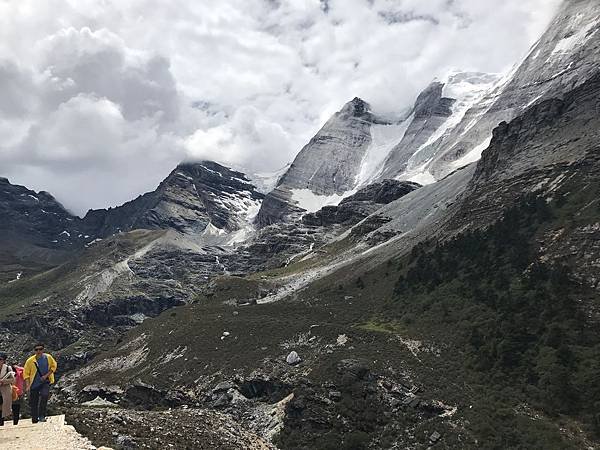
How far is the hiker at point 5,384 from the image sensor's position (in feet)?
82.9

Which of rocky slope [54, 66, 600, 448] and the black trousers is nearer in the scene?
the black trousers

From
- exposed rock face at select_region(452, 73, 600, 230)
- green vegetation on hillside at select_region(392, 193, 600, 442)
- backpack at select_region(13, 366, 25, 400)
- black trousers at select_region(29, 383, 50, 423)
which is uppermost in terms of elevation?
exposed rock face at select_region(452, 73, 600, 230)

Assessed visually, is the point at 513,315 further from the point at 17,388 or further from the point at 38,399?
the point at 17,388

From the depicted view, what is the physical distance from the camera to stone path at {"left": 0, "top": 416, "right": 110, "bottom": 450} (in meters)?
23.7

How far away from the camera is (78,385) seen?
102438 millimetres

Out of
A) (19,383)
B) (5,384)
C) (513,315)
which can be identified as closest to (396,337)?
(513,315)

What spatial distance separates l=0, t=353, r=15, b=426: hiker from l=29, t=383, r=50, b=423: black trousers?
92cm

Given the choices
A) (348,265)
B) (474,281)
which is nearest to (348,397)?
(474,281)

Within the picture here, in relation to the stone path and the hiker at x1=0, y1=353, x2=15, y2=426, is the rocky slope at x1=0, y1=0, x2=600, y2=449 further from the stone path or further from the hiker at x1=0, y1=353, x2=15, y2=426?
the hiker at x1=0, y1=353, x2=15, y2=426

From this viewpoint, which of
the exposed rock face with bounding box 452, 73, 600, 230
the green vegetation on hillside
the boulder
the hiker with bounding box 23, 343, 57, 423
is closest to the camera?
the hiker with bounding box 23, 343, 57, 423

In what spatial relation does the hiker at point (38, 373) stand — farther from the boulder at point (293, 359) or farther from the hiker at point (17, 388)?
the boulder at point (293, 359)

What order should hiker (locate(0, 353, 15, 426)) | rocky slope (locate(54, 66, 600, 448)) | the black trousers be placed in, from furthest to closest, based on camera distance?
rocky slope (locate(54, 66, 600, 448)), the black trousers, hiker (locate(0, 353, 15, 426))

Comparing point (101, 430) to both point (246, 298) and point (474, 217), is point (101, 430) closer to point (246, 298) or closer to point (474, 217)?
point (474, 217)

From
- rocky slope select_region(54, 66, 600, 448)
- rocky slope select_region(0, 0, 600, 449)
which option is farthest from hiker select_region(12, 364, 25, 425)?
rocky slope select_region(54, 66, 600, 448)
